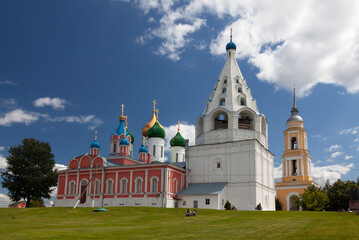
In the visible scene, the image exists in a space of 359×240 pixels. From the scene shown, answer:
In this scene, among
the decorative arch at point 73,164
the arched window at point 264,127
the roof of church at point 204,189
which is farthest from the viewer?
the decorative arch at point 73,164

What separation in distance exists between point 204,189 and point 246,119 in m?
9.96

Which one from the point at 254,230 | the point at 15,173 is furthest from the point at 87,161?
the point at 254,230

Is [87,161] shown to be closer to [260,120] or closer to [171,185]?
[171,185]

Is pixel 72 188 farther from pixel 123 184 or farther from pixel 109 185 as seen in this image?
pixel 123 184

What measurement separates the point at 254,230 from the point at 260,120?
26.0m

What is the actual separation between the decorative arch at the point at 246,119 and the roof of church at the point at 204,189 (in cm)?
716

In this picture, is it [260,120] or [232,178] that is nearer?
[232,178]

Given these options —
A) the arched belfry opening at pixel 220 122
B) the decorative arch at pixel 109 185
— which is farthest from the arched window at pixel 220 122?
the decorative arch at pixel 109 185

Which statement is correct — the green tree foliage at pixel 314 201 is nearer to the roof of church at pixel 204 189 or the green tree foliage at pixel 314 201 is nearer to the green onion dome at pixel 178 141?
the roof of church at pixel 204 189

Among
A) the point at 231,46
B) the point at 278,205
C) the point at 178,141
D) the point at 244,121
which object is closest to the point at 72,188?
the point at 178,141

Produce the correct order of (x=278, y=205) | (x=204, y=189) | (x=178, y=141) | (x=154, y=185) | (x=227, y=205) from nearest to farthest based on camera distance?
1. (x=227, y=205)
2. (x=204, y=189)
3. (x=154, y=185)
4. (x=178, y=141)
5. (x=278, y=205)

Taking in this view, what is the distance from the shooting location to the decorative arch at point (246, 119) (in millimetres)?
41719

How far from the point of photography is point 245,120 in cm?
4328

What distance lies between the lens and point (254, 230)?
1661 cm
